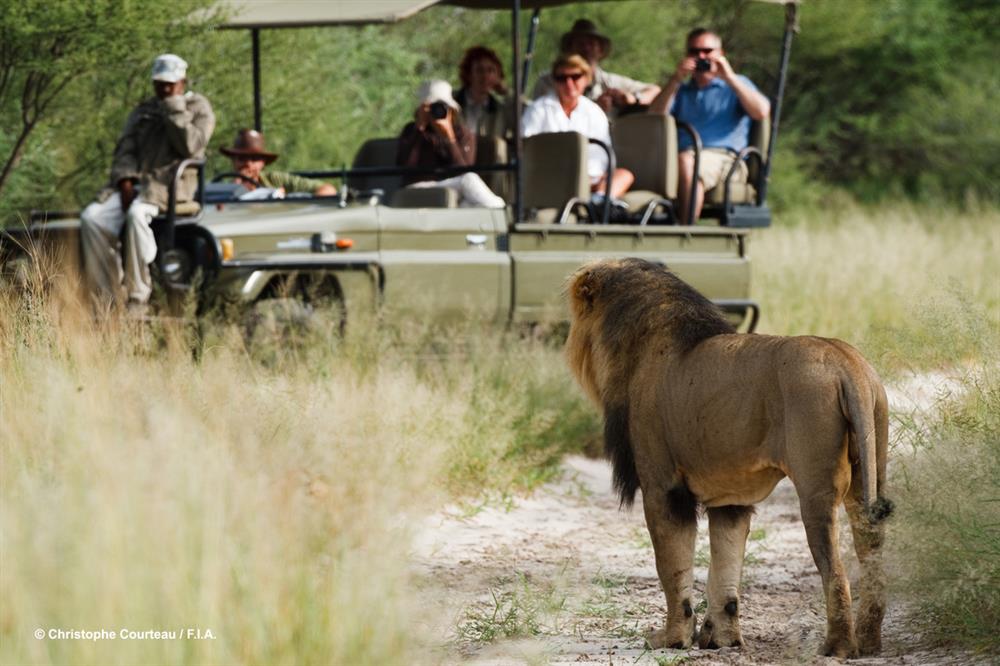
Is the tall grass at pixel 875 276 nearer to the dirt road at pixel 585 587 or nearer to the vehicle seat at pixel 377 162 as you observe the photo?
the dirt road at pixel 585 587

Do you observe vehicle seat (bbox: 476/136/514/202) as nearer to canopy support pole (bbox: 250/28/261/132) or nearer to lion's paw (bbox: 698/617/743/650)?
canopy support pole (bbox: 250/28/261/132)

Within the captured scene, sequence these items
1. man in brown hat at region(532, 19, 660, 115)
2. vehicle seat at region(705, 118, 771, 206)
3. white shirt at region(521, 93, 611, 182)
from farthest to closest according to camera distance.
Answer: man in brown hat at region(532, 19, 660, 115) < vehicle seat at region(705, 118, 771, 206) < white shirt at region(521, 93, 611, 182)

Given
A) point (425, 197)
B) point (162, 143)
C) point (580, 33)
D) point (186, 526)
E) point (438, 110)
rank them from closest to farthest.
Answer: point (186, 526) < point (162, 143) < point (425, 197) < point (438, 110) < point (580, 33)

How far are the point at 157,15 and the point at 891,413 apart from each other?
576 cm

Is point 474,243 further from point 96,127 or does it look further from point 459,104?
point 96,127

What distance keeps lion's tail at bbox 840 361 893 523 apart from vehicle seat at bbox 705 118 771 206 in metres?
5.87

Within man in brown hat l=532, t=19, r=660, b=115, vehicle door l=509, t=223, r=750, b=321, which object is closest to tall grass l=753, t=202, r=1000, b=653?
vehicle door l=509, t=223, r=750, b=321

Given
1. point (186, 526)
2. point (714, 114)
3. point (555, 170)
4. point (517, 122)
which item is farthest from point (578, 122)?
point (186, 526)

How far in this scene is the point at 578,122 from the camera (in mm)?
9844

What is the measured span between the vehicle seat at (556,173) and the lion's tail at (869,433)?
488cm

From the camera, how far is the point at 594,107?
32.6ft

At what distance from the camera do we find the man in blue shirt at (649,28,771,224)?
9.85 m

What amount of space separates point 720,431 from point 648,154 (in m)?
5.39

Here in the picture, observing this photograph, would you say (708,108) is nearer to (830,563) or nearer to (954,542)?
(954,542)
